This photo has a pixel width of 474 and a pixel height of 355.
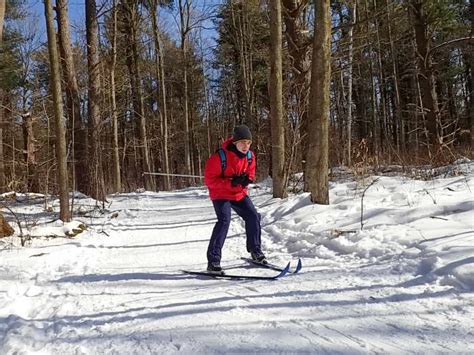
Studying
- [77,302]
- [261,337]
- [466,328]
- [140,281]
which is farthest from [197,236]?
[466,328]

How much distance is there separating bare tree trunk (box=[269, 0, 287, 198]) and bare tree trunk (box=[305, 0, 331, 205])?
243 cm

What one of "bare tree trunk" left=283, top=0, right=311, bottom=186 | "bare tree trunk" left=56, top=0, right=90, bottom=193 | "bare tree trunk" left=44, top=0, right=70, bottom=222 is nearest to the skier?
"bare tree trunk" left=44, top=0, right=70, bottom=222

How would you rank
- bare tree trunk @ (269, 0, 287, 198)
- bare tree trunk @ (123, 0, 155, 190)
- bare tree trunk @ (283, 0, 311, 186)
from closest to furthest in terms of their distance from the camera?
bare tree trunk @ (269, 0, 287, 198) < bare tree trunk @ (283, 0, 311, 186) < bare tree trunk @ (123, 0, 155, 190)

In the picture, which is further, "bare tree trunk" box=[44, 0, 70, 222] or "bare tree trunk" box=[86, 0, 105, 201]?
"bare tree trunk" box=[86, 0, 105, 201]

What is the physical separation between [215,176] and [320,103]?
3551mm

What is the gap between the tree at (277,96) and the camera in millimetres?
10133

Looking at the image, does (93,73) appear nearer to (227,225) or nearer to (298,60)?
(298,60)

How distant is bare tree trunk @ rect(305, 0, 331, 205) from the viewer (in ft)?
25.3

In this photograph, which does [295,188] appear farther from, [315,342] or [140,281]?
[315,342]

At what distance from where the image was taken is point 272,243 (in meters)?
6.54

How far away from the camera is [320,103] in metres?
7.78

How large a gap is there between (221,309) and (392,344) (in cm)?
146

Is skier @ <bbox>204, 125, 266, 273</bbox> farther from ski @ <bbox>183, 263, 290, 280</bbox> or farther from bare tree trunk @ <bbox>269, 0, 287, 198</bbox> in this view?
bare tree trunk @ <bbox>269, 0, 287, 198</bbox>

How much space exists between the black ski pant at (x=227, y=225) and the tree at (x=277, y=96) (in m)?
5.29
